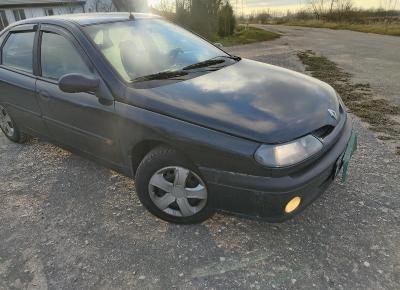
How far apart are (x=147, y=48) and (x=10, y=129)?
7.87ft

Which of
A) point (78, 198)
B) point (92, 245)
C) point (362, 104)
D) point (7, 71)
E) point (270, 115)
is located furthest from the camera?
point (362, 104)

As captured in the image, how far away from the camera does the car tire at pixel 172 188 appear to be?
2514 millimetres

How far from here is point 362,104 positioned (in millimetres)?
5566

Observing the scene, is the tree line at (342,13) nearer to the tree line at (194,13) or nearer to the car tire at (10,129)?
the tree line at (194,13)

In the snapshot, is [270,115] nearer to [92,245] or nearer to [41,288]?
[92,245]

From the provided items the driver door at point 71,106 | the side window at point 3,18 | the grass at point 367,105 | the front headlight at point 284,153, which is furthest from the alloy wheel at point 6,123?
the side window at point 3,18

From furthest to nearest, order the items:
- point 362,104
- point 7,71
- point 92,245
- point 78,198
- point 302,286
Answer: point 362,104
point 7,71
point 78,198
point 92,245
point 302,286

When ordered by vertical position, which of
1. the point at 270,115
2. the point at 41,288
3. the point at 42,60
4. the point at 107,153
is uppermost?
the point at 42,60

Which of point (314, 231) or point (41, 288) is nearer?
point (41, 288)

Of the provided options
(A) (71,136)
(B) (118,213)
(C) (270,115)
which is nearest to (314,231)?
(C) (270,115)

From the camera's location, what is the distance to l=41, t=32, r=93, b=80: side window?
2969 mm

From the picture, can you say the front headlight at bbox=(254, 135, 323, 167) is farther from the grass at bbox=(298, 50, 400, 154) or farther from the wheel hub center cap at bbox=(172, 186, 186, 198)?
the grass at bbox=(298, 50, 400, 154)

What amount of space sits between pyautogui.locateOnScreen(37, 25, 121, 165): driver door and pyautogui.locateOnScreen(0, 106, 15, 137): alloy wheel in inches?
45.8

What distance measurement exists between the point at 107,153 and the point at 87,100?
0.49 m
